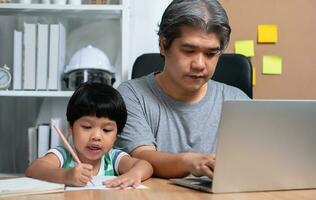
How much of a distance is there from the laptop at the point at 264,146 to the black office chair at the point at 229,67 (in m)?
0.79

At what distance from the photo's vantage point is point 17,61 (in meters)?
2.01

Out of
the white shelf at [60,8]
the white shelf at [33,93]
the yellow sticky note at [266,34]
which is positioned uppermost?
the white shelf at [60,8]

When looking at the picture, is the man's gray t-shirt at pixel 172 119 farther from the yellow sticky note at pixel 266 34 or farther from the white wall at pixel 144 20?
the yellow sticky note at pixel 266 34

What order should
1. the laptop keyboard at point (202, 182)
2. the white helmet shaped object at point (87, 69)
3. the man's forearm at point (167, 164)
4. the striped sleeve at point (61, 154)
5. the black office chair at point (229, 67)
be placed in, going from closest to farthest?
the laptop keyboard at point (202, 182), the man's forearm at point (167, 164), the striped sleeve at point (61, 154), the black office chair at point (229, 67), the white helmet shaped object at point (87, 69)

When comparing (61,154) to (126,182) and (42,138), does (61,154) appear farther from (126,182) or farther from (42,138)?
(42,138)

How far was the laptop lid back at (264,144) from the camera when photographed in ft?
2.90

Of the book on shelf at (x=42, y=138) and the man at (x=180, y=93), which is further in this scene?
the book on shelf at (x=42, y=138)

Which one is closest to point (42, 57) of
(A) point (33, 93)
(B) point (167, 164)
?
(A) point (33, 93)

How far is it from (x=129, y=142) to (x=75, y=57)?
0.74 m

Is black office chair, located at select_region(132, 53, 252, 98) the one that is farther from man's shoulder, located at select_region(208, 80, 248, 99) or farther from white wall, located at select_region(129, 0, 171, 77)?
white wall, located at select_region(129, 0, 171, 77)

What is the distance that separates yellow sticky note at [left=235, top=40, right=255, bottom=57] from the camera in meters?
2.24

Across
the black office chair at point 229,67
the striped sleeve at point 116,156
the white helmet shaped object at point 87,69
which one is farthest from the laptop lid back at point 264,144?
the white helmet shaped object at point 87,69

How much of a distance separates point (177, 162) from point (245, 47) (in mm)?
1210

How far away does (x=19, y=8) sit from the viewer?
1.99 meters
